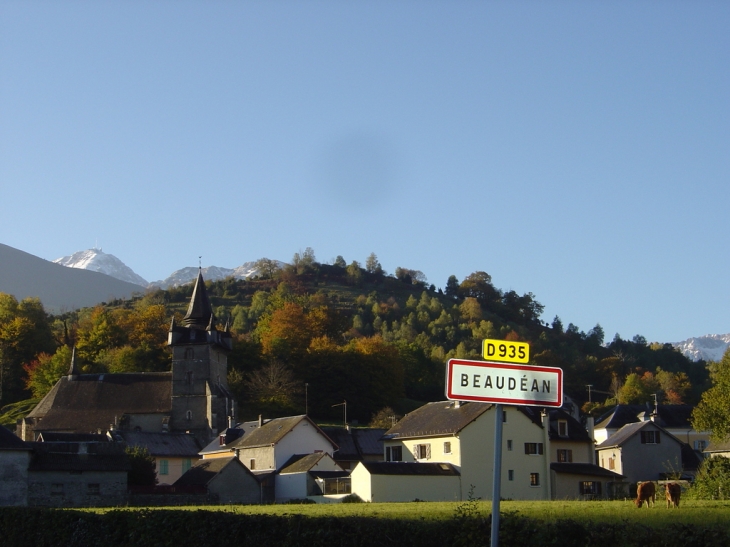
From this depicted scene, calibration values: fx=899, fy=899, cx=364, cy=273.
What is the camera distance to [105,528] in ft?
66.0

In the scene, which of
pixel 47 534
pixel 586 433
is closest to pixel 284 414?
pixel 586 433

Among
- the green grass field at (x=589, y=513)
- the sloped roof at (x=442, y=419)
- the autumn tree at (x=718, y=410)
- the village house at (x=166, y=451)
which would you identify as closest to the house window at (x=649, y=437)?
the sloped roof at (x=442, y=419)

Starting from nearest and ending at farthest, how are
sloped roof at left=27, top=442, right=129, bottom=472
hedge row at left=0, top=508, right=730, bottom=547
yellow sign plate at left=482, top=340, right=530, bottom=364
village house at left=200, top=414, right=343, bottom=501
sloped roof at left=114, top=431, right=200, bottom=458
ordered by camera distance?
1. yellow sign plate at left=482, top=340, right=530, bottom=364
2. hedge row at left=0, top=508, right=730, bottom=547
3. sloped roof at left=27, top=442, right=129, bottom=472
4. village house at left=200, top=414, right=343, bottom=501
5. sloped roof at left=114, top=431, right=200, bottom=458

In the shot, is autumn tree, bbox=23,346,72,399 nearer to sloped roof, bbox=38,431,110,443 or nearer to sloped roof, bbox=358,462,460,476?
sloped roof, bbox=38,431,110,443

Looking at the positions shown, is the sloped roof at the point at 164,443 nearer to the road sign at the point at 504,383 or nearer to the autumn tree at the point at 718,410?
the autumn tree at the point at 718,410

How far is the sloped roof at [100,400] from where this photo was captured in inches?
3334

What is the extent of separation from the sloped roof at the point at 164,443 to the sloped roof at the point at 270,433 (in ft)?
21.5

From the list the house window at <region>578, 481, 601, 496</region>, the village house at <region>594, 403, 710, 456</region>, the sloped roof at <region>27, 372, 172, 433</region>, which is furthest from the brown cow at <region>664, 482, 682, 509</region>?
the sloped roof at <region>27, 372, 172, 433</region>

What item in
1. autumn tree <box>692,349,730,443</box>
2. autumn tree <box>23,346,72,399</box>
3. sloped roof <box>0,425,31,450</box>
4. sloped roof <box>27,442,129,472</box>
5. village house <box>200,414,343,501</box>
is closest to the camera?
autumn tree <box>692,349,730,443</box>

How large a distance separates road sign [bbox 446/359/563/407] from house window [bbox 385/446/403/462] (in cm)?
4767

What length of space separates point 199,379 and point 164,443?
13821 millimetres

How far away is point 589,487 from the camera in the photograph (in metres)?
56.0

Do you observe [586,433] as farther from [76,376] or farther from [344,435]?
[76,376]

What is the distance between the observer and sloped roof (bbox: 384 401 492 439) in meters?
52.5
